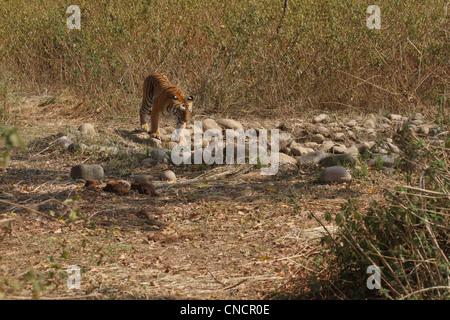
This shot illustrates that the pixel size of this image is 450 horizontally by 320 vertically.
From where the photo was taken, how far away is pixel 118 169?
646cm

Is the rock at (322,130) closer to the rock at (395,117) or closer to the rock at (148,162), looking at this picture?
the rock at (395,117)

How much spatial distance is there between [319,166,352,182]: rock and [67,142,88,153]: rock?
3072 millimetres

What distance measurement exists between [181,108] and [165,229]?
126 inches

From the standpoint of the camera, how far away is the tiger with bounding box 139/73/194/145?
7.60 meters

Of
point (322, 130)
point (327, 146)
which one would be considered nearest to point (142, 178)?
point (327, 146)

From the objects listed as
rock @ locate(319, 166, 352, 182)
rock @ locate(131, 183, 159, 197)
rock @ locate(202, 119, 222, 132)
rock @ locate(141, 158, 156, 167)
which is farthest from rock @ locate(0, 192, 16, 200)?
rock @ locate(202, 119, 222, 132)

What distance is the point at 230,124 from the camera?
27.2ft

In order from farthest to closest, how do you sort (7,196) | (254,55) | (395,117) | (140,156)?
(254,55) → (395,117) → (140,156) → (7,196)

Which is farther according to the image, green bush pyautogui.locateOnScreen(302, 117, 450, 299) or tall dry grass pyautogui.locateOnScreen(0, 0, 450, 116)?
tall dry grass pyautogui.locateOnScreen(0, 0, 450, 116)

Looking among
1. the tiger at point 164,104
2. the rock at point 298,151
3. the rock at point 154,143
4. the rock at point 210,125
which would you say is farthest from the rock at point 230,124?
the rock at point 298,151

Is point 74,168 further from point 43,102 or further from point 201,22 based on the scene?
point 201,22

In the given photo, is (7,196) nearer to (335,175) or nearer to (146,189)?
(146,189)

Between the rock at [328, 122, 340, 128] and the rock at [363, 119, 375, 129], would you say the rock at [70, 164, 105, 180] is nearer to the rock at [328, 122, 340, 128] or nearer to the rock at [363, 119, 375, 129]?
the rock at [328, 122, 340, 128]

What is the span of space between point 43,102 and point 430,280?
7.63 meters
